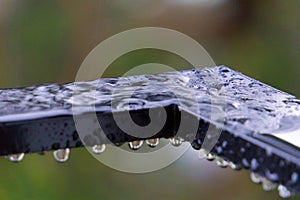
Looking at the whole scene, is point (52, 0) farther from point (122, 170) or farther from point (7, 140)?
point (7, 140)

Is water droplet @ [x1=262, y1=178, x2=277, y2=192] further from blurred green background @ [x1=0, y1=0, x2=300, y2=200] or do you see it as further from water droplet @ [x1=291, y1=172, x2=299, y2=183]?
blurred green background @ [x1=0, y1=0, x2=300, y2=200]

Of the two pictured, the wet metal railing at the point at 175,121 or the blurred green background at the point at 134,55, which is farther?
the blurred green background at the point at 134,55

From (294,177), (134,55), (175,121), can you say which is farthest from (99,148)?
(134,55)

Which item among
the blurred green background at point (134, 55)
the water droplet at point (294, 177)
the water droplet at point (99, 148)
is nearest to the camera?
the water droplet at point (294, 177)

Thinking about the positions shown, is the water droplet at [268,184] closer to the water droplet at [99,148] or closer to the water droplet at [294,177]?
the water droplet at [294,177]

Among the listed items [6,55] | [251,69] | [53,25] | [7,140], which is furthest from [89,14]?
[7,140]

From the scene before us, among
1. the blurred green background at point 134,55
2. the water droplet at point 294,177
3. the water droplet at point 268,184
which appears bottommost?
the blurred green background at point 134,55

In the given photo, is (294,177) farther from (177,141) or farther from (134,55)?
(134,55)

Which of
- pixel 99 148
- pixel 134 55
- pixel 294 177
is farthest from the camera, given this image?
pixel 134 55

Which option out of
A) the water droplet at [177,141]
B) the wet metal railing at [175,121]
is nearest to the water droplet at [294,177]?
the wet metal railing at [175,121]

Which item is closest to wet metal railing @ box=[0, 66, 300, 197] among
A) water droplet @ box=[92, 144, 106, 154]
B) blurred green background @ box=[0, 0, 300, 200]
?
water droplet @ box=[92, 144, 106, 154]
